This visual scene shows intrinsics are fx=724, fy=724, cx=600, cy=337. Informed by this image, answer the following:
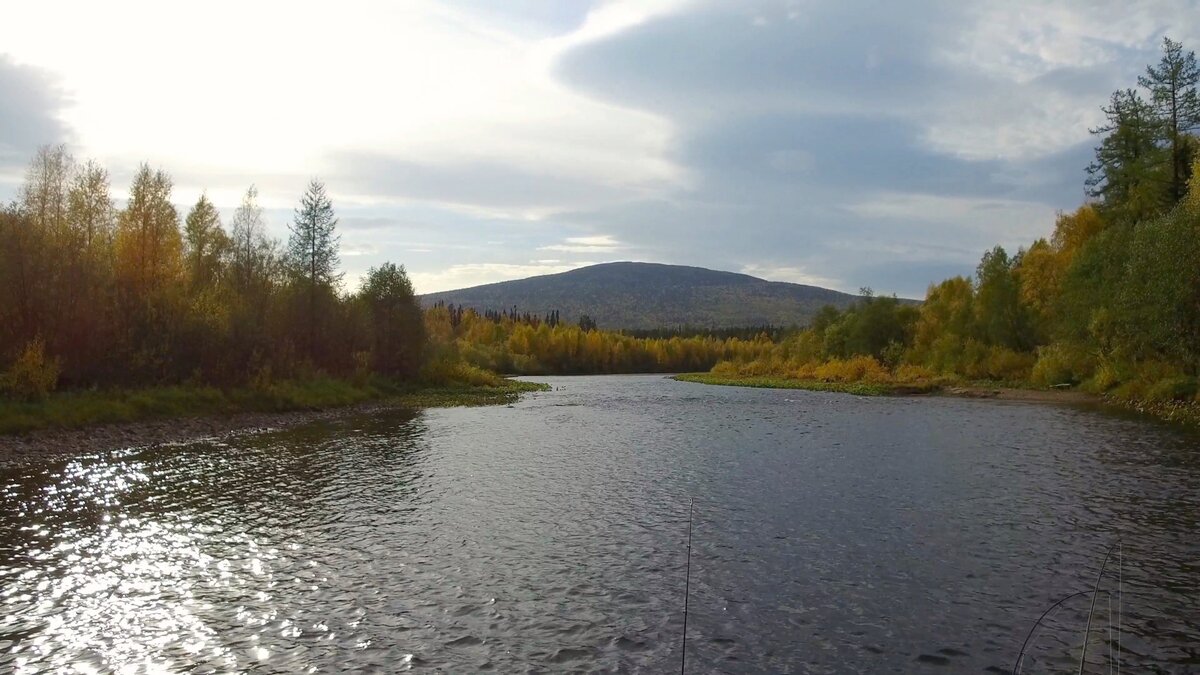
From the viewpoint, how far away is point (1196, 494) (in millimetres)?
19766

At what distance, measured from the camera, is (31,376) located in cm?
3123

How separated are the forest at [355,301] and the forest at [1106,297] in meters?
0.16

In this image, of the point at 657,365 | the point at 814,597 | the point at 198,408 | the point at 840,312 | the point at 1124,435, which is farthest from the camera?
the point at 657,365

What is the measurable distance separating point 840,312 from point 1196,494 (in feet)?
347

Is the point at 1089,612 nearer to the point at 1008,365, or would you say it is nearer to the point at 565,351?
the point at 1008,365

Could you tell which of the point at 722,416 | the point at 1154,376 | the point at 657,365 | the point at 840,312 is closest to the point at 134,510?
the point at 722,416

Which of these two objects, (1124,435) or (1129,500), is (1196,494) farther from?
(1124,435)

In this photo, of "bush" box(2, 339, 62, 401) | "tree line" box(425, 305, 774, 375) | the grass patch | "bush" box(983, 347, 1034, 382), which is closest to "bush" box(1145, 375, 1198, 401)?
"bush" box(983, 347, 1034, 382)

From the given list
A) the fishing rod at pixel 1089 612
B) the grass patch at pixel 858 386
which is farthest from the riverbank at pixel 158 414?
the grass patch at pixel 858 386

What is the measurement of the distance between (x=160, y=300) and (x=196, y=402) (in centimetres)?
665

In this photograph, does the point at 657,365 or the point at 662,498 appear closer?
the point at 662,498

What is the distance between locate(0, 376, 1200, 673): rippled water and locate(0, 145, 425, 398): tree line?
12.2 m

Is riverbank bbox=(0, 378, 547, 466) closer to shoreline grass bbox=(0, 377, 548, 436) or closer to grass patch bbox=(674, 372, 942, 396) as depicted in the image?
shoreline grass bbox=(0, 377, 548, 436)

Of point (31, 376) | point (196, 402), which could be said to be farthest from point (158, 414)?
point (31, 376)
